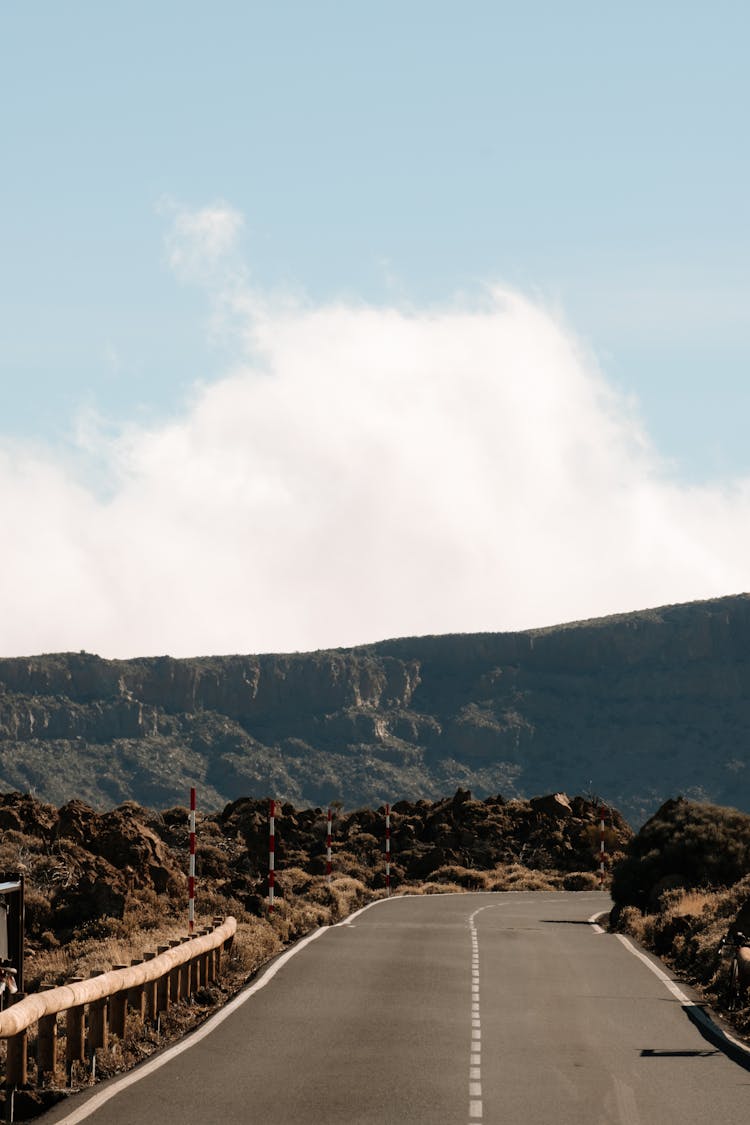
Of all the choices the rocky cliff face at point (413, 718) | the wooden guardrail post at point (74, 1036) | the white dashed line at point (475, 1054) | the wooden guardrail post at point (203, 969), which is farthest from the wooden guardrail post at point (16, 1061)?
the rocky cliff face at point (413, 718)

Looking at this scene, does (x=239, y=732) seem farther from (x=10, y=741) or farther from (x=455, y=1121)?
(x=455, y=1121)

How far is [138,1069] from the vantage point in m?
14.5

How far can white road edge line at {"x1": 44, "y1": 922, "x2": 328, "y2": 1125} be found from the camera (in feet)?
40.2

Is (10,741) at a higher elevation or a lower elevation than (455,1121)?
higher

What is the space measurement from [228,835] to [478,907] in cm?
1975

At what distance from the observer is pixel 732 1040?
17.4m

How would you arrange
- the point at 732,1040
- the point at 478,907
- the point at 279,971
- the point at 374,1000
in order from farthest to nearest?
1. the point at 478,907
2. the point at 279,971
3. the point at 374,1000
4. the point at 732,1040

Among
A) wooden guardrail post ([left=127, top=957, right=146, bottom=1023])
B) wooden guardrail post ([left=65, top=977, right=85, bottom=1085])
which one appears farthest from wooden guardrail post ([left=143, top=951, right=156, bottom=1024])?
wooden guardrail post ([left=65, top=977, right=85, bottom=1085])

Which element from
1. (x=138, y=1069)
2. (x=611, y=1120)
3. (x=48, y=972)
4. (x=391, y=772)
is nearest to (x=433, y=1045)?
Result: (x=138, y=1069)

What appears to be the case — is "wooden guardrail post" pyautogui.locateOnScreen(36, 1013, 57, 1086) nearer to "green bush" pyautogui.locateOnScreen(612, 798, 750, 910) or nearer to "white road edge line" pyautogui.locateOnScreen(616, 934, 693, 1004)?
"white road edge line" pyautogui.locateOnScreen(616, 934, 693, 1004)

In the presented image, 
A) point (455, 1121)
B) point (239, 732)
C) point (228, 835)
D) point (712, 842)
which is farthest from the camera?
point (239, 732)

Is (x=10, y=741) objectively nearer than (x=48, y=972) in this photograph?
No

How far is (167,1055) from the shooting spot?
15.4 meters

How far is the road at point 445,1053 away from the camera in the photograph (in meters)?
12.5
